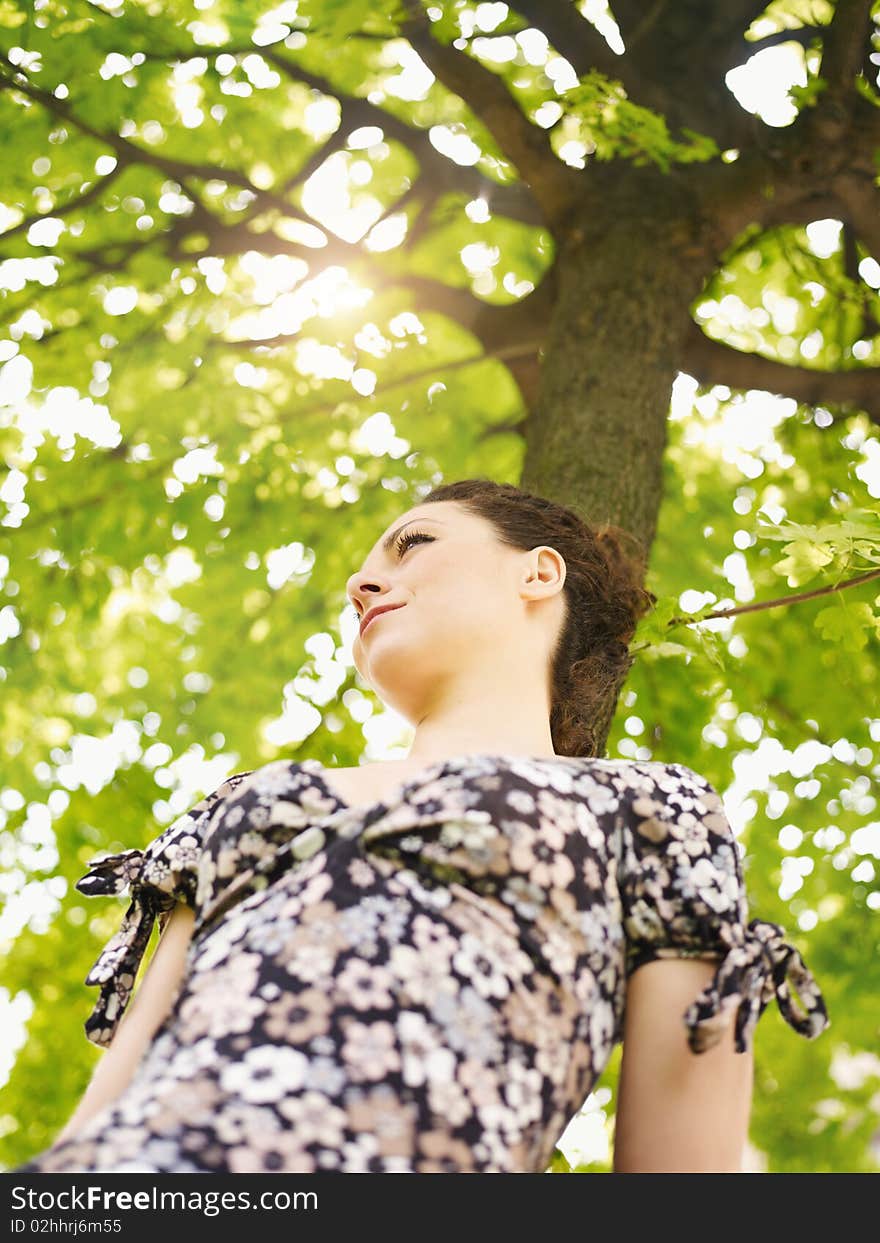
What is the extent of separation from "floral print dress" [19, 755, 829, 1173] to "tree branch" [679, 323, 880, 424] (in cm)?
290

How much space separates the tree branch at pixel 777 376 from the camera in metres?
4.57

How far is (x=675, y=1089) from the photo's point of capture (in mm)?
1802

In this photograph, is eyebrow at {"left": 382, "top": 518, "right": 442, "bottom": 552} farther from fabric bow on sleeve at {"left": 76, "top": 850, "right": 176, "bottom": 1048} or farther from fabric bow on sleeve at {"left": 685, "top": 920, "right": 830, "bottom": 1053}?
fabric bow on sleeve at {"left": 685, "top": 920, "right": 830, "bottom": 1053}

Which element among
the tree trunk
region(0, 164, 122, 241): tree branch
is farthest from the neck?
region(0, 164, 122, 241): tree branch

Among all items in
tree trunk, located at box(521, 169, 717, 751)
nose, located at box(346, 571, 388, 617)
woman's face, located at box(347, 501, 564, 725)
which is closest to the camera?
woman's face, located at box(347, 501, 564, 725)

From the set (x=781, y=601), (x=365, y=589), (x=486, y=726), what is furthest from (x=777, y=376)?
(x=486, y=726)

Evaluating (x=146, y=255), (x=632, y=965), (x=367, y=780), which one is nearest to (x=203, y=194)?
(x=146, y=255)

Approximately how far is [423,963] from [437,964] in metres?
0.02

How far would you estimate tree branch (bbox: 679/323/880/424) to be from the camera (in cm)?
457

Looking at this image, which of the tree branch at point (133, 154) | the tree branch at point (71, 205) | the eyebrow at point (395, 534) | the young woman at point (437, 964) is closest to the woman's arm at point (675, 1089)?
the young woman at point (437, 964)

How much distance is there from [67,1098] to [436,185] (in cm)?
448

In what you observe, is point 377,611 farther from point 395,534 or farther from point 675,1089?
point 675,1089

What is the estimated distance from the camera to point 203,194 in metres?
5.37
